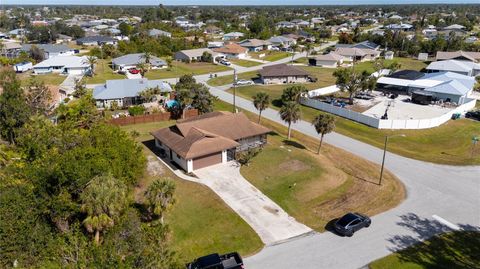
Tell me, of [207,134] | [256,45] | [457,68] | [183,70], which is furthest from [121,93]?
[457,68]

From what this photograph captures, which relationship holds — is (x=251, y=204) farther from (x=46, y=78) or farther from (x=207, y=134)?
(x=46, y=78)

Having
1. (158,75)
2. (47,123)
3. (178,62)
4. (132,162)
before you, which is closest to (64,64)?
(158,75)

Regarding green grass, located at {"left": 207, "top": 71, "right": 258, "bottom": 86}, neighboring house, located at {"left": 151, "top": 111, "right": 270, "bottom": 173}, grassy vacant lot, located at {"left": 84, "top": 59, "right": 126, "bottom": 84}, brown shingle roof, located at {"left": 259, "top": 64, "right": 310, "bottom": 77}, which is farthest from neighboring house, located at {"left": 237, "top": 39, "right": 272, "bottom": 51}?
neighboring house, located at {"left": 151, "top": 111, "right": 270, "bottom": 173}

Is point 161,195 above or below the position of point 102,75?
above

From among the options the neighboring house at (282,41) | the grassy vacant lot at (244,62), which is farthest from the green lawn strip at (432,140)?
the neighboring house at (282,41)

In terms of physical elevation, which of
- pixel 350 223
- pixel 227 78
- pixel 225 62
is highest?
pixel 225 62

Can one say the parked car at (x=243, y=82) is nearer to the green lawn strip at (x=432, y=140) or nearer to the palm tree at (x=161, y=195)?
the green lawn strip at (x=432, y=140)

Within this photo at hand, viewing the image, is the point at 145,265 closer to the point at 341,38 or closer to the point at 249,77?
the point at 249,77
